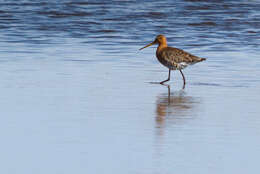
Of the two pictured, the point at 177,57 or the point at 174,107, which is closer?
the point at 174,107

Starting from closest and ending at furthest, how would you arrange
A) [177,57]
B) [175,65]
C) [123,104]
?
[123,104] < [175,65] < [177,57]

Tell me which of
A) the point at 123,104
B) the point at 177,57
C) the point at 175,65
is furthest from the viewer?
the point at 177,57

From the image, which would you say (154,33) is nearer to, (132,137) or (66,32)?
(66,32)

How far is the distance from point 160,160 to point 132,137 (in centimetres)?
101

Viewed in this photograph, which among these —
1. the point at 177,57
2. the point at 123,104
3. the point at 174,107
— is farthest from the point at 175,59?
the point at 123,104

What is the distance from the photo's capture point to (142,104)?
36.1 ft

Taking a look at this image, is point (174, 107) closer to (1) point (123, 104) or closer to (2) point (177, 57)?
(1) point (123, 104)

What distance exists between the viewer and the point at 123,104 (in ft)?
35.6

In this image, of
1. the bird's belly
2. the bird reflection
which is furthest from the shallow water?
the bird's belly

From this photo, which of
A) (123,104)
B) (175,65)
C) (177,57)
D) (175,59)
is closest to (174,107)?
(123,104)

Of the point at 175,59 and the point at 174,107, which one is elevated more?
the point at 174,107

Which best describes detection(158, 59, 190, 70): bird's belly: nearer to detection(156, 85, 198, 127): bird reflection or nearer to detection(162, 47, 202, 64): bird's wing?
detection(162, 47, 202, 64): bird's wing

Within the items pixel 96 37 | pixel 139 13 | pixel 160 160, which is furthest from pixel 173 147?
pixel 139 13

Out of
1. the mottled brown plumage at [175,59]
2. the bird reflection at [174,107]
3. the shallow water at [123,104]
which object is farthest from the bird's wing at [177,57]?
the bird reflection at [174,107]
